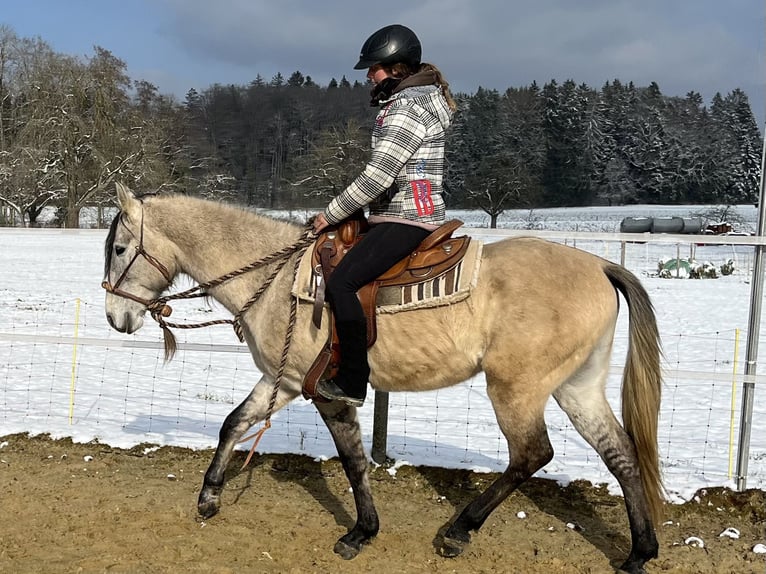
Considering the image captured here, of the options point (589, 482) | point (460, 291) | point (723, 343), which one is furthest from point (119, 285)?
point (723, 343)

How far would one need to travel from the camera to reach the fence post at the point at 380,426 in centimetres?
535

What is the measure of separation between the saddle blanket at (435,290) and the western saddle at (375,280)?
3 centimetres

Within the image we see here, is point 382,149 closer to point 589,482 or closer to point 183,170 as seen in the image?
point 589,482

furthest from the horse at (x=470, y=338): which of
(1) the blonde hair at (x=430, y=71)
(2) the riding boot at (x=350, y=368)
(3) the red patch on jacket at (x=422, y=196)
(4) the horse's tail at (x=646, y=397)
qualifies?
(1) the blonde hair at (x=430, y=71)

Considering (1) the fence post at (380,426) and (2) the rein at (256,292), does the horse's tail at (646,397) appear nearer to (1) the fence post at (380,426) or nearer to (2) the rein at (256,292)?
(2) the rein at (256,292)

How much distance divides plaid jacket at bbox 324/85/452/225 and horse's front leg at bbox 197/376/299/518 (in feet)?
3.73

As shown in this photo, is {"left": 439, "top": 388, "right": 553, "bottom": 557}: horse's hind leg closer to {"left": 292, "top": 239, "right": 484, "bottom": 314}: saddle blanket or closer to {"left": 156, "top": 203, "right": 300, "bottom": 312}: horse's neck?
{"left": 292, "top": 239, "right": 484, "bottom": 314}: saddle blanket

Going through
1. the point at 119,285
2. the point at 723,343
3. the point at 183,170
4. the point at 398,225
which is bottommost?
the point at 723,343

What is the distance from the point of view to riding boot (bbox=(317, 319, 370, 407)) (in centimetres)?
352

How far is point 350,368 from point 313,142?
126 feet

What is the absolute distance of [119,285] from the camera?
409 centimetres

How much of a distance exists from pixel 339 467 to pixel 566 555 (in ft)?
6.65

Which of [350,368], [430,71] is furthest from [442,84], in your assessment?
[350,368]

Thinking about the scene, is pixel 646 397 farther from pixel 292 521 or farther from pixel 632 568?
pixel 292 521
